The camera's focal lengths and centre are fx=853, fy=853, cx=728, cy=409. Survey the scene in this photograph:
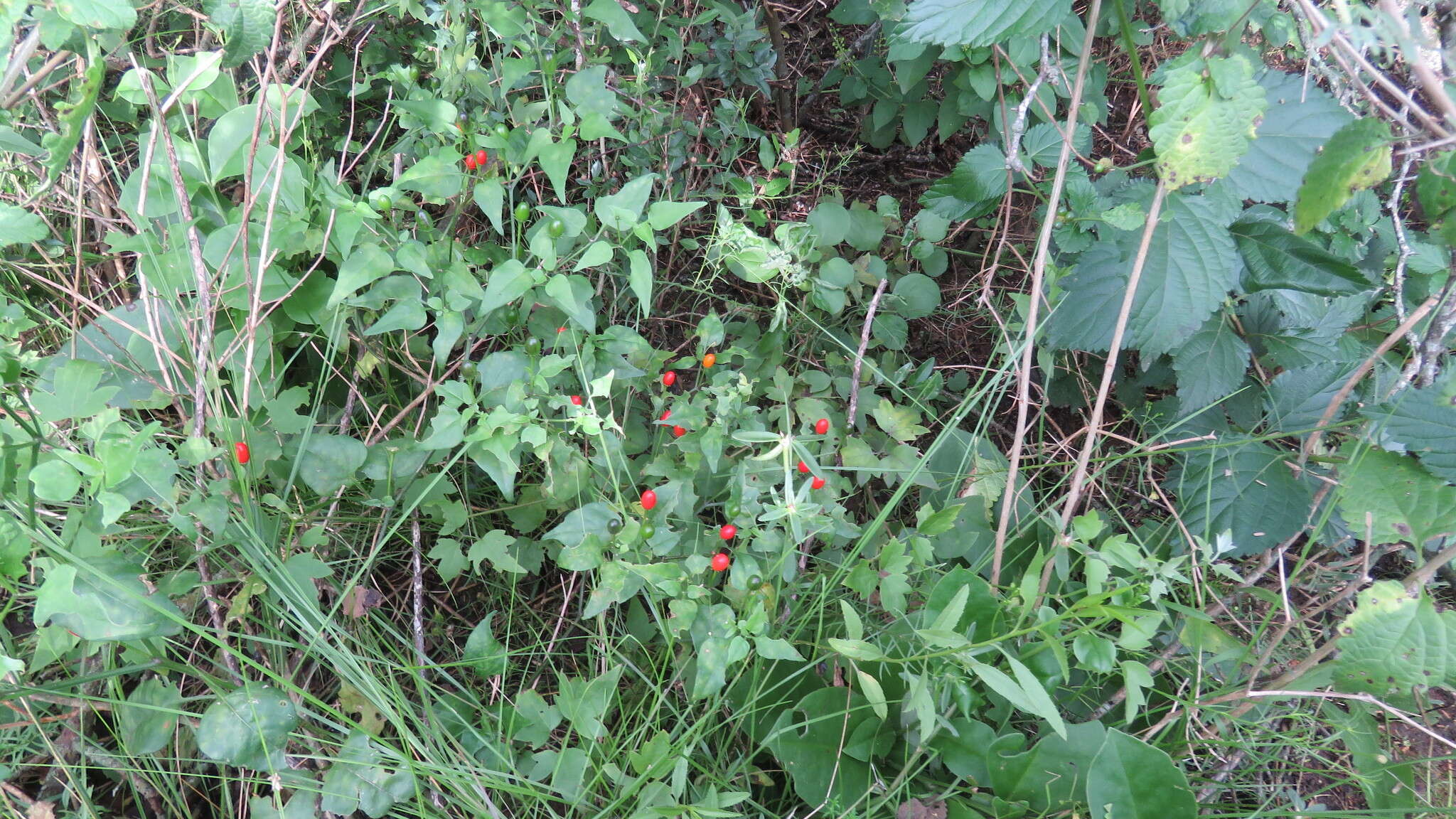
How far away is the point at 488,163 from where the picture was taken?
5.39 feet

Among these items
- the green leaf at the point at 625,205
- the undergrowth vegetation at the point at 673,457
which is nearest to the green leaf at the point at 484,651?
the undergrowth vegetation at the point at 673,457

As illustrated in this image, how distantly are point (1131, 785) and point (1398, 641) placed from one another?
410 millimetres

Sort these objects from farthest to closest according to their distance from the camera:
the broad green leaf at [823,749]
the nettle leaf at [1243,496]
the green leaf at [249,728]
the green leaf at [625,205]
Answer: the nettle leaf at [1243,496]
the green leaf at [625,205]
the broad green leaf at [823,749]
the green leaf at [249,728]

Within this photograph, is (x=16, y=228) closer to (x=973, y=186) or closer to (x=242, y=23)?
(x=242, y=23)

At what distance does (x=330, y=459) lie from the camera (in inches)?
59.9

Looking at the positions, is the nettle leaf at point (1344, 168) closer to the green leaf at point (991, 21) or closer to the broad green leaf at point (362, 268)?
the green leaf at point (991, 21)

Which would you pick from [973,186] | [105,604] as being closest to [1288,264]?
[973,186]

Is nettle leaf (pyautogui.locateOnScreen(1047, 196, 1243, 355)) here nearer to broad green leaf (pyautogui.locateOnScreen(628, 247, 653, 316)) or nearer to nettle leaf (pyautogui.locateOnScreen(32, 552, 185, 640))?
broad green leaf (pyautogui.locateOnScreen(628, 247, 653, 316))

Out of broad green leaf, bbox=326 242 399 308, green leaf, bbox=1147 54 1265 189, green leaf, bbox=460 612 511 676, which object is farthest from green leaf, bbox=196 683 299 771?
green leaf, bbox=1147 54 1265 189

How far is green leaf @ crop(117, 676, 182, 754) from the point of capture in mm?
1348

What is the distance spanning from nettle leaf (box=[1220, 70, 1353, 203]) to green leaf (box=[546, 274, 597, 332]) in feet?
3.83

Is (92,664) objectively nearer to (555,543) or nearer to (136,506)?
(136,506)

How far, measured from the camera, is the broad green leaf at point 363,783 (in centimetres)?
131

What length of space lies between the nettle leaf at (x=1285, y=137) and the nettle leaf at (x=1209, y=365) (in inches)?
13.4
